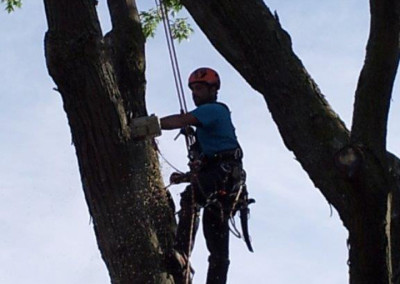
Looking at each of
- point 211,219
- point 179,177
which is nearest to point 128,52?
point 179,177

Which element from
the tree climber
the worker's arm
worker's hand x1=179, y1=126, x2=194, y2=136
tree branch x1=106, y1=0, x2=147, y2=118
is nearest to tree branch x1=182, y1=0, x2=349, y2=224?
tree branch x1=106, y1=0, x2=147, y2=118

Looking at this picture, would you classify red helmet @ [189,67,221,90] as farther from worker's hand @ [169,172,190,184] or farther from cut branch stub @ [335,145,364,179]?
cut branch stub @ [335,145,364,179]

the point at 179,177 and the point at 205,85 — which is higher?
the point at 205,85

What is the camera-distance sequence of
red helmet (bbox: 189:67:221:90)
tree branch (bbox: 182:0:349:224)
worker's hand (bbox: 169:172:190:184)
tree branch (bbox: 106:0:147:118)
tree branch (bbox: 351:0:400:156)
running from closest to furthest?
tree branch (bbox: 351:0:400:156), tree branch (bbox: 182:0:349:224), tree branch (bbox: 106:0:147:118), worker's hand (bbox: 169:172:190:184), red helmet (bbox: 189:67:221:90)

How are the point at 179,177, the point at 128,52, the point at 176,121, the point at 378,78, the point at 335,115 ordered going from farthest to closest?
the point at 128,52, the point at 179,177, the point at 176,121, the point at 335,115, the point at 378,78

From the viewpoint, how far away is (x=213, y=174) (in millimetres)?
6027

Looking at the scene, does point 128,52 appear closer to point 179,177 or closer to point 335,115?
point 179,177

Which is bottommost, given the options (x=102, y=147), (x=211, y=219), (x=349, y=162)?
(x=349, y=162)

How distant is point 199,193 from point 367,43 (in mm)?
2043

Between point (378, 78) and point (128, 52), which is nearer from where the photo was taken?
point (378, 78)

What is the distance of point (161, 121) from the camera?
5.73 meters

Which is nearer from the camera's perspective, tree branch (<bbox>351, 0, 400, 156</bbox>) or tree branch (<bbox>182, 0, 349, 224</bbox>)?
tree branch (<bbox>351, 0, 400, 156</bbox>)

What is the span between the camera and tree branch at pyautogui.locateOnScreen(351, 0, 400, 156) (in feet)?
13.1

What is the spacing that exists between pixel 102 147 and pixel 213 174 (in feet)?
4.90
